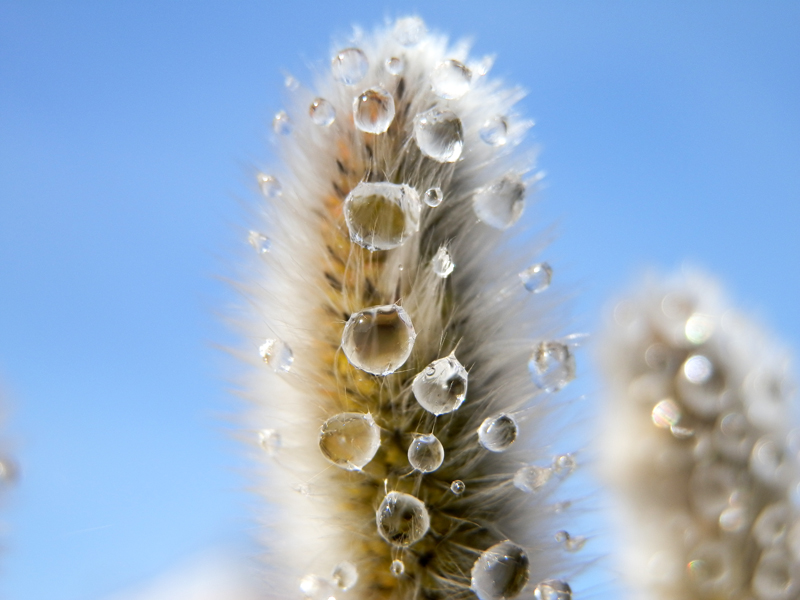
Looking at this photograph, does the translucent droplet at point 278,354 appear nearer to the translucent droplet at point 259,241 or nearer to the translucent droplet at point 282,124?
the translucent droplet at point 259,241

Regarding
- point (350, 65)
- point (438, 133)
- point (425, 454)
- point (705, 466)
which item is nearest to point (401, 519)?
point (425, 454)

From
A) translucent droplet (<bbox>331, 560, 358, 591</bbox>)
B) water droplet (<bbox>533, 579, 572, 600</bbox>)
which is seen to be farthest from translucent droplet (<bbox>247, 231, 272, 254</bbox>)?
water droplet (<bbox>533, 579, 572, 600</bbox>)

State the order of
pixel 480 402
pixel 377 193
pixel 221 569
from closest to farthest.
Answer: pixel 377 193
pixel 480 402
pixel 221 569

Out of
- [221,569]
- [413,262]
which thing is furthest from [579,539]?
[221,569]

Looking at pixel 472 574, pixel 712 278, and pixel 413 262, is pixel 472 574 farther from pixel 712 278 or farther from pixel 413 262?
pixel 712 278

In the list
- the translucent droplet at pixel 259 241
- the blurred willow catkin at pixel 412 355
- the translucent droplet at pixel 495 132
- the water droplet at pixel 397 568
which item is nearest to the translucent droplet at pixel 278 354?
the blurred willow catkin at pixel 412 355

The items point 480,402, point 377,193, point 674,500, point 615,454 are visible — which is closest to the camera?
point 377,193
